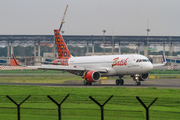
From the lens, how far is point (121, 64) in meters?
43.2

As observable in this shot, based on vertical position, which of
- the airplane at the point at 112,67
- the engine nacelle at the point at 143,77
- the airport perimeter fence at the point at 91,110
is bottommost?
the airport perimeter fence at the point at 91,110

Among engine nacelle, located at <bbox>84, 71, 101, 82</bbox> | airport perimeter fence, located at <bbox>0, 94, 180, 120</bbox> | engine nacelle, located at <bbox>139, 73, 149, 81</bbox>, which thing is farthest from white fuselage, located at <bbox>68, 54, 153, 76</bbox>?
airport perimeter fence, located at <bbox>0, 94, 180, 120</bbox>

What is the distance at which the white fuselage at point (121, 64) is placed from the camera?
137 feet

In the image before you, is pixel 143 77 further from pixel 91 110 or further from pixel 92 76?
pixel 91 110

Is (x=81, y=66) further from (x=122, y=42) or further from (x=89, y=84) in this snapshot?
(x=122, y=42)

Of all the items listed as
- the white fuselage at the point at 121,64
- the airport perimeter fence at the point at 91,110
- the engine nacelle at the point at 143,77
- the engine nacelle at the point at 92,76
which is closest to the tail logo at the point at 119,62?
the white fuselage at the point at 121,64

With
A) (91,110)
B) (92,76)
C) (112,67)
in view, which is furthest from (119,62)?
(91,110)

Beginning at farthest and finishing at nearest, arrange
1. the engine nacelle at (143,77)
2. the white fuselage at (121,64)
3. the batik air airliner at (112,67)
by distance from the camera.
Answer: the engine nacelle at (143,77) → the batik air airliner at (112,67) → the white fuselage at (121,64)

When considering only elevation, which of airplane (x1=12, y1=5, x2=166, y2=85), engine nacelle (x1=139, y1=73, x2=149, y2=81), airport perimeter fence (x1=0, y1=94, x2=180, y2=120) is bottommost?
airport perimeter fence (x1=0, y1=94, x2=180, y2=120)

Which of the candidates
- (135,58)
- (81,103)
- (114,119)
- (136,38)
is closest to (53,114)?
(114,119)

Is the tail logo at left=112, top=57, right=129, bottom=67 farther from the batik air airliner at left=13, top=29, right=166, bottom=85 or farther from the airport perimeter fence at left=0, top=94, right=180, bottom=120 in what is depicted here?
the airport perimeter fence at left=0, top=94, right=180, bottom=120

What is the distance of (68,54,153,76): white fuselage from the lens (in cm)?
4162

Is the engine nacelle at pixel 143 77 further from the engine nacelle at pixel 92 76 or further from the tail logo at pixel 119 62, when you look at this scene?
the engine nacelle at pixel 92 76

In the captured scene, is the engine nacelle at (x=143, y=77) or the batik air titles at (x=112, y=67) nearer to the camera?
the batik air titles at (x=112, y=67)
